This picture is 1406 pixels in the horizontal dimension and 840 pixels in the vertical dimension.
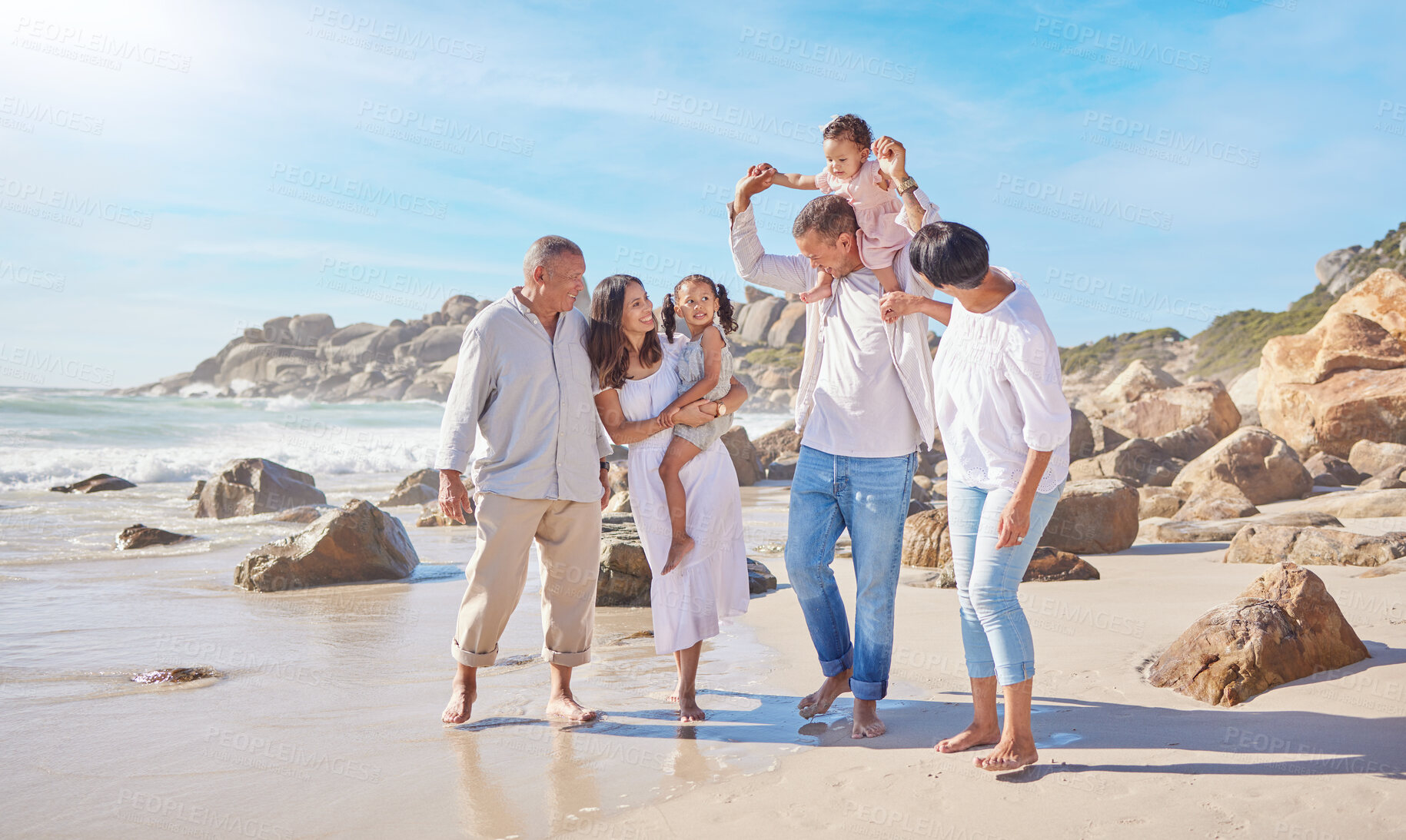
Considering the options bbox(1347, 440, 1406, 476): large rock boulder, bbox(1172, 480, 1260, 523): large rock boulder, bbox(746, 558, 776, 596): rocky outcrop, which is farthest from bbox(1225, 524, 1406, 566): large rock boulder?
bbox(1347, 440, 1406, 476): large rock boulder

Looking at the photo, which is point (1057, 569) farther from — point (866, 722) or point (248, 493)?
point (248, 493)

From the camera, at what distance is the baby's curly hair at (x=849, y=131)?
3777mm

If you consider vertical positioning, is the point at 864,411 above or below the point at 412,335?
below

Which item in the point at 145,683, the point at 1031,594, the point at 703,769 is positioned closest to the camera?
the point at 703,769

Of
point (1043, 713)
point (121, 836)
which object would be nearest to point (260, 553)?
point (121, 836)

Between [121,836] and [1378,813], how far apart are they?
3487 mm

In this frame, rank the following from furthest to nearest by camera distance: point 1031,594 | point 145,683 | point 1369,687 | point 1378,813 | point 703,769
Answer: point 1031,594 → point 145,683 → point 1369,687 → point 703,769 → point 1378,813

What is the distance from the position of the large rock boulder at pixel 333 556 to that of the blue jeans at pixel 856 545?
4.53 meters

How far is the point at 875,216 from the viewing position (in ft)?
12.5

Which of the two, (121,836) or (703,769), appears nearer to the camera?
(121,836)

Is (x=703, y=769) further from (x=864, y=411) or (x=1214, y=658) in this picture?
(x=1214, y=658)

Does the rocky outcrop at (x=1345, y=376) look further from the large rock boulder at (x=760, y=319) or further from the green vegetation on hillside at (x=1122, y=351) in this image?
the large rock boulder at (x=760, y=319)

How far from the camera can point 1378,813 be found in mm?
2596

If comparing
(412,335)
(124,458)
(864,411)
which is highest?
(412,335)
